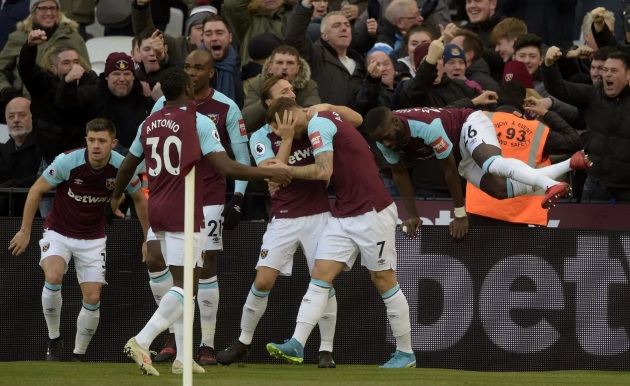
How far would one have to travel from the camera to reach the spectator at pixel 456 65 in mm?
13812

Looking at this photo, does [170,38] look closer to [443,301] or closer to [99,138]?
[99,138]

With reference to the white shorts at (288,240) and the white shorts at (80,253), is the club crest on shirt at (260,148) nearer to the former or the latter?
the white shorts at (288,240)

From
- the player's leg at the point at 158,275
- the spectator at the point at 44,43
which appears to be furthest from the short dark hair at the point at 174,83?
the spectator at the point at 44,43

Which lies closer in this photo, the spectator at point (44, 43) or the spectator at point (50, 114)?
the spectator at point (50, 114)

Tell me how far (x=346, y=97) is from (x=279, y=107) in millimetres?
2868

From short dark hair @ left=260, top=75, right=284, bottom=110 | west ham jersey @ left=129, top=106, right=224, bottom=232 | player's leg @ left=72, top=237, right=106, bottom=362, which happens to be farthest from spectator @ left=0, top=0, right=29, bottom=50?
west ham jersey @ left=129, top=106, right=224, bottom=232

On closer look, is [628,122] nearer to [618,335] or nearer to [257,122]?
[618,335]

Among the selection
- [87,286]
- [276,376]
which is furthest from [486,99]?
[87,286]

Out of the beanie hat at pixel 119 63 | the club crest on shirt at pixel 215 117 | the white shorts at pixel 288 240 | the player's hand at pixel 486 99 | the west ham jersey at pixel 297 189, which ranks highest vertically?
the beanie hat at pixel 119 63

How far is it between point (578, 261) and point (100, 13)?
7.46 m

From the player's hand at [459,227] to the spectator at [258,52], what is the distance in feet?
10.4

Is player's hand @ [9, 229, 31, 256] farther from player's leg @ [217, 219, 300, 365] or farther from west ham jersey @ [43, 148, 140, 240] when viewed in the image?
player's leg @ [217, 219, 300, 365]

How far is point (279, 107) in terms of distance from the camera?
11.1m

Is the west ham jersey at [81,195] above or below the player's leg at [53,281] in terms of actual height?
above
